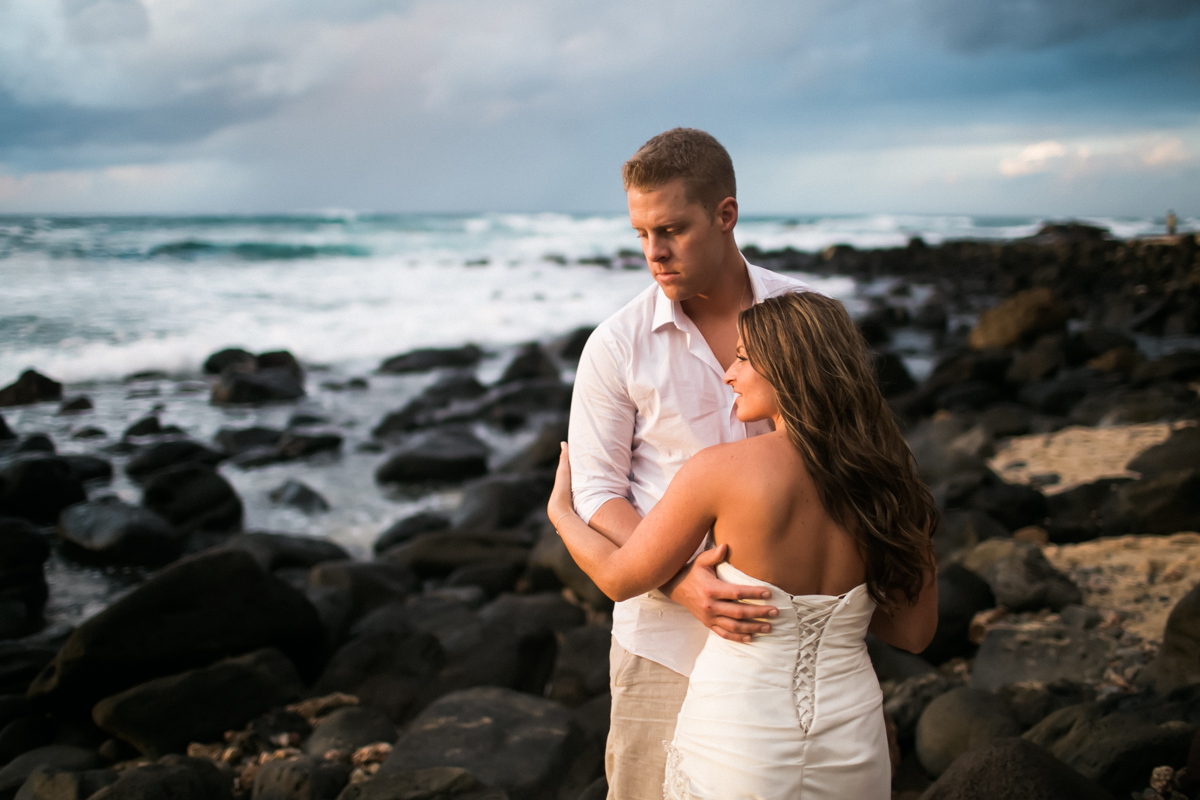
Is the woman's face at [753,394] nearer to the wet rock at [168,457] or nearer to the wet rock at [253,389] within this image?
the wet rock at [168,457]

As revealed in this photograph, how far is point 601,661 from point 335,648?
184cm

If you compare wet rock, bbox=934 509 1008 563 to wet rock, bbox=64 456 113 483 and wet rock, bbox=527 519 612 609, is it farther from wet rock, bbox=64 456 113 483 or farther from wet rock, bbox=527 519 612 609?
wet rock, bbox=64 456 113 483

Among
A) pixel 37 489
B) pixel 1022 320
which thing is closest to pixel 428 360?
pixel 37 489

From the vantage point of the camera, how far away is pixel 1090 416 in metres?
9.35

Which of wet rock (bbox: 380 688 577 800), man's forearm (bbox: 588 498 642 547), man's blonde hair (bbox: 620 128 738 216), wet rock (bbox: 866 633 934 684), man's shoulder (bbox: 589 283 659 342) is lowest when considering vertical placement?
wet rock (bbox: 380 688 577 800)

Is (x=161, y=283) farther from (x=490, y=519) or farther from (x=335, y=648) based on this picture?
(x=335, y=648)

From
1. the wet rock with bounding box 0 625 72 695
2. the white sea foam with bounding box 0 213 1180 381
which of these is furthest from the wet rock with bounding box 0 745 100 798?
the white sea foam with bounding box 0 213 1180 381

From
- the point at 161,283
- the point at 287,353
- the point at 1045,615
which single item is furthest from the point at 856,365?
the point at 161,283

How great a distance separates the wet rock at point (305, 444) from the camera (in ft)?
33.8

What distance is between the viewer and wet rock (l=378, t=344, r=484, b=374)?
51.3 feet

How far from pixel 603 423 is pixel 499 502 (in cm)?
576

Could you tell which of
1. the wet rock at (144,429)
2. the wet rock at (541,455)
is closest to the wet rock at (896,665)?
the wet rock at (541,455)

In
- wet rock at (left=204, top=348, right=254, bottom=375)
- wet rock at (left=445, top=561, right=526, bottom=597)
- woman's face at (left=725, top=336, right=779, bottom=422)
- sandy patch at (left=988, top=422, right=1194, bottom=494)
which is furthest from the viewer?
wet rock at (left=204, top=348, right=254, bottom=375)

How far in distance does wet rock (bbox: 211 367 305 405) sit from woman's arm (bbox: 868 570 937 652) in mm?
12422
